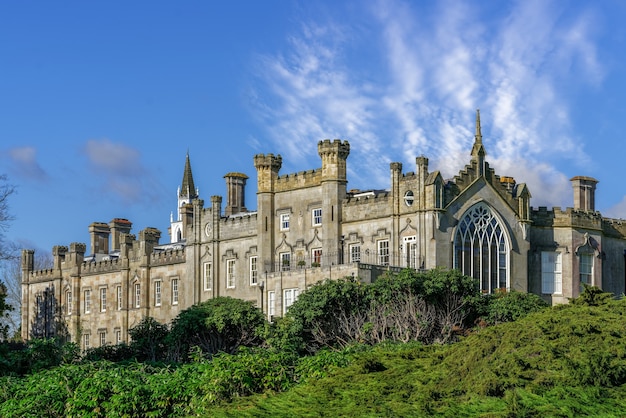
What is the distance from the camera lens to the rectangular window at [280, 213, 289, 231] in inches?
2522

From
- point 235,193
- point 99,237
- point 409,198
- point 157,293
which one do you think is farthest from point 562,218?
point 99,237

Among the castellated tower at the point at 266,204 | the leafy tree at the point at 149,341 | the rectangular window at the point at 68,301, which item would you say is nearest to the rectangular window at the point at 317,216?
the castellated tower at the point at 266,204

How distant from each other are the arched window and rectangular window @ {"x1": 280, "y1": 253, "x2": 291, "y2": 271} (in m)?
9.33

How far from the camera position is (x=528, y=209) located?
6153 centimetres

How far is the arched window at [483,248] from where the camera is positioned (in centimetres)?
5862

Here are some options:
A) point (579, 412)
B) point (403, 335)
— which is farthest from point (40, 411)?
point (403, 335)

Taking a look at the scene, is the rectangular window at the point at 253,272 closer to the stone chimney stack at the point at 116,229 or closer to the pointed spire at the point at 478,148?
the pointed spire at the point at 478,148

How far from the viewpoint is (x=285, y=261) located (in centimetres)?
6303

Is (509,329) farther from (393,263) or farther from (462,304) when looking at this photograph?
(393,263)

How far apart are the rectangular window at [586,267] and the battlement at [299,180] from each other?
1419cm

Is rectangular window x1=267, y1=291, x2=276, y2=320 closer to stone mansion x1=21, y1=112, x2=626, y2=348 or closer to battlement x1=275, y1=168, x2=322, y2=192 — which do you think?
stone mansion x1=21, y1=112, x2=626, y2=348

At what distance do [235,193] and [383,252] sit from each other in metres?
15.0

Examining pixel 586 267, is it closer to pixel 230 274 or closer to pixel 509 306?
pixel 509 306

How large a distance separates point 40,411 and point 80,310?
167 ft
